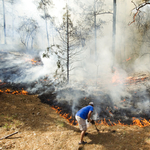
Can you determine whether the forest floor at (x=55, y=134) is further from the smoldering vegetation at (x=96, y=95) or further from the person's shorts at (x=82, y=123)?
the smoldering vegetation at (x=96, y=95)

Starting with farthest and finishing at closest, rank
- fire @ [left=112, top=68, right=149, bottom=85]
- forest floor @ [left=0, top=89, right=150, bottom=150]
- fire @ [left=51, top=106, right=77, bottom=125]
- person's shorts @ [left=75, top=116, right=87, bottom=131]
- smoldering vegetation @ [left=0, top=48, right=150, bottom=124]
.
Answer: fire @ [left=112, top=68, right=149, bottom=85] → smoldering vegetation @ [left=0, top=48, right=150, bottom=124] → fire @ [left=51, top=106, right=77, bottom=125] → person's shorts @ [left=75, top=116, right=87, bottom=131] → forest floor @ [left=0, top=89, right=150, bottom=150]

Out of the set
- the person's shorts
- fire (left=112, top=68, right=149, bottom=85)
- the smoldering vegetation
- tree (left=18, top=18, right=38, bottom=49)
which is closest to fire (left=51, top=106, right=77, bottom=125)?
the smoldering vegetation

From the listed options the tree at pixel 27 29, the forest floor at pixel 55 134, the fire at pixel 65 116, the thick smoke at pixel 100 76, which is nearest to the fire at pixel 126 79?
the thick smoke at pixel 100 76

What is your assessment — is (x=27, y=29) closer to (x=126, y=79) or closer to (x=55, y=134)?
(x=126, y=79)

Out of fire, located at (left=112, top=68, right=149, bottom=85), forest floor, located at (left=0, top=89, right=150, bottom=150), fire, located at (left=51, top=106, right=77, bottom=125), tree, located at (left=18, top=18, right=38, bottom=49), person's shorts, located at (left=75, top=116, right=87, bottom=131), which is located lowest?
fire, located at (left=51, top=106, right=77, bottom=125)

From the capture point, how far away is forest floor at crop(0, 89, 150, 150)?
365cm

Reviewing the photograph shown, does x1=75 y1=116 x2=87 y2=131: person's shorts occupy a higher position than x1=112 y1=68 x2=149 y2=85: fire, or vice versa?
x1=112 y1=68 x2=149 y2=85: fire

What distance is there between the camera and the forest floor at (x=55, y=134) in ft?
12.0

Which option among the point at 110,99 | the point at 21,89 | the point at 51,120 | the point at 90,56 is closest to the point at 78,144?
the point at 51,120

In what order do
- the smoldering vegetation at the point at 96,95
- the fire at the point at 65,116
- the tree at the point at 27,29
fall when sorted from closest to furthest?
the fire at the point at 65,116 → the smoldering vegetation at the point at 96,95 → the tree at the point at 27,29

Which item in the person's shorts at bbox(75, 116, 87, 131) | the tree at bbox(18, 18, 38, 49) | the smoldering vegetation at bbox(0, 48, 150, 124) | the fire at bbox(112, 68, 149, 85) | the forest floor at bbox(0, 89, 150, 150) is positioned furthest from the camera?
the tree at bbox(18, 18, 38, 49)

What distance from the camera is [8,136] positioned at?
400cm

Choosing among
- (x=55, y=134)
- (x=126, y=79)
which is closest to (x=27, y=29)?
(x=126, y=79)

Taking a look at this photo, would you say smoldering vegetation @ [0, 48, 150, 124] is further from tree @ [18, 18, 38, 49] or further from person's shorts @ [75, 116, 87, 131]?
tree @ [18, 18, 38, 49]
